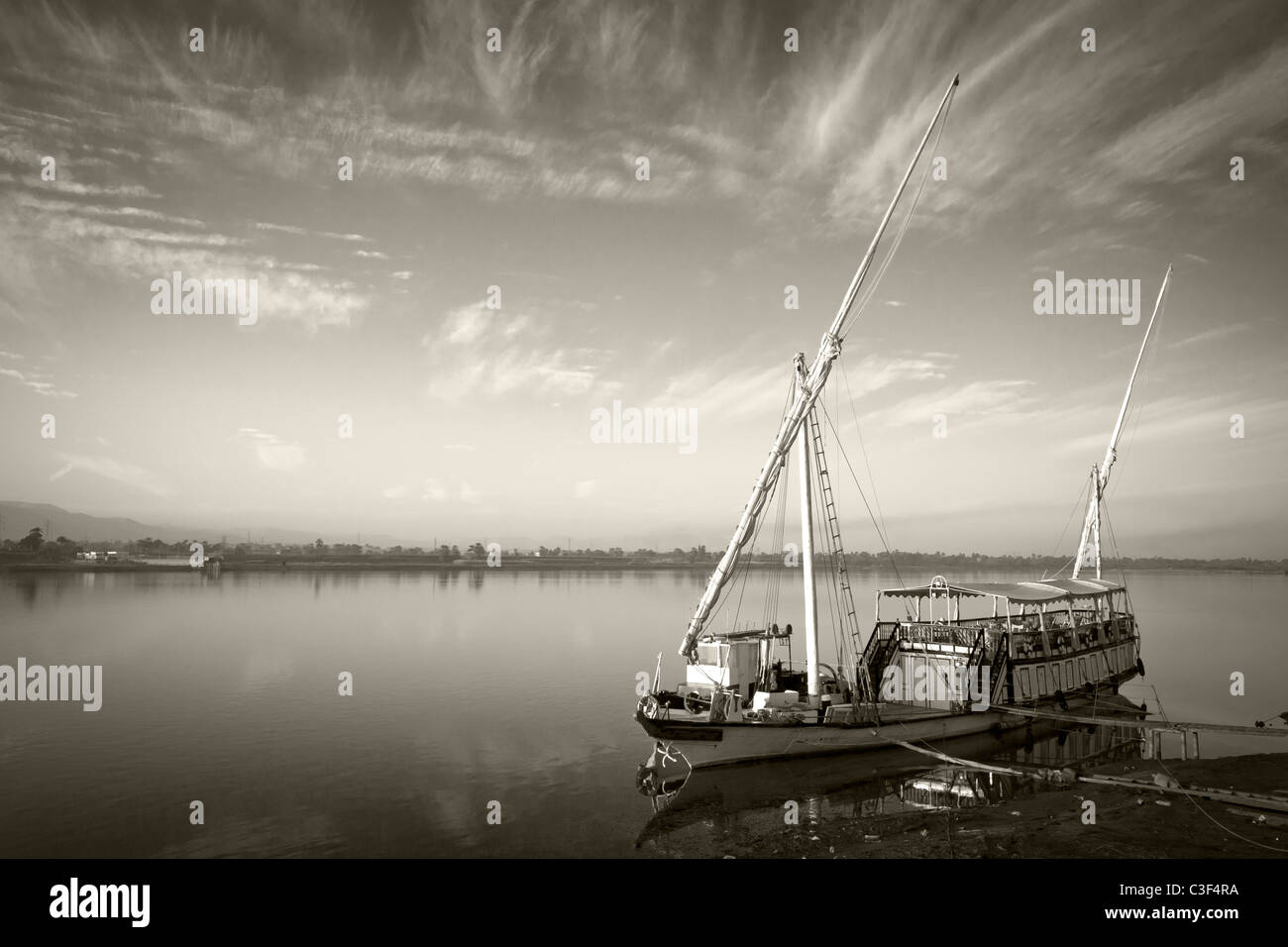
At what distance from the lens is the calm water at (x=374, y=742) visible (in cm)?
2495

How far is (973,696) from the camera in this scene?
37250 millimetres

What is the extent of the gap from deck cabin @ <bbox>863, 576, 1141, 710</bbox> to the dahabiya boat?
0.25ft

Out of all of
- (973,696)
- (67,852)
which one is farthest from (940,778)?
(67,852)

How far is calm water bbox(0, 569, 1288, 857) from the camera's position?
2495 cm

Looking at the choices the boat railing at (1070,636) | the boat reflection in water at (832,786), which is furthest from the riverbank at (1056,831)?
the boat railing at (1070,636)

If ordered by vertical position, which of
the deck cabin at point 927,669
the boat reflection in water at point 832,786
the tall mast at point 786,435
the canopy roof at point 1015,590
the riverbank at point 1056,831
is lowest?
the boat reflection in water at point 832,786

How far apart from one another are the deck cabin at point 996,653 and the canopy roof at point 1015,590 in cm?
5

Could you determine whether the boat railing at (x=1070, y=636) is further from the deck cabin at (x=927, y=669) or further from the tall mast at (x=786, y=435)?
the tall mast at (x=786, y=435)

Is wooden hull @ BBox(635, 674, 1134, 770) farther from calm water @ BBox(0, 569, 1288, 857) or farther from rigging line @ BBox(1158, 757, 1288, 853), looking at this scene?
rigging line @ BBox(1158, 757, 1288, 853)

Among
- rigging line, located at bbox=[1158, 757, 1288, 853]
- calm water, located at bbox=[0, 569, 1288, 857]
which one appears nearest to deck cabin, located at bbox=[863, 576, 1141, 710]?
calm water, located at bbox=[0, 569, 1288, 857]

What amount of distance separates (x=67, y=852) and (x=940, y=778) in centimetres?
3154

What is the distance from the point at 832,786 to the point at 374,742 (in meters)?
22.4

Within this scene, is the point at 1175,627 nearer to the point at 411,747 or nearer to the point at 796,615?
the point at 796,615
